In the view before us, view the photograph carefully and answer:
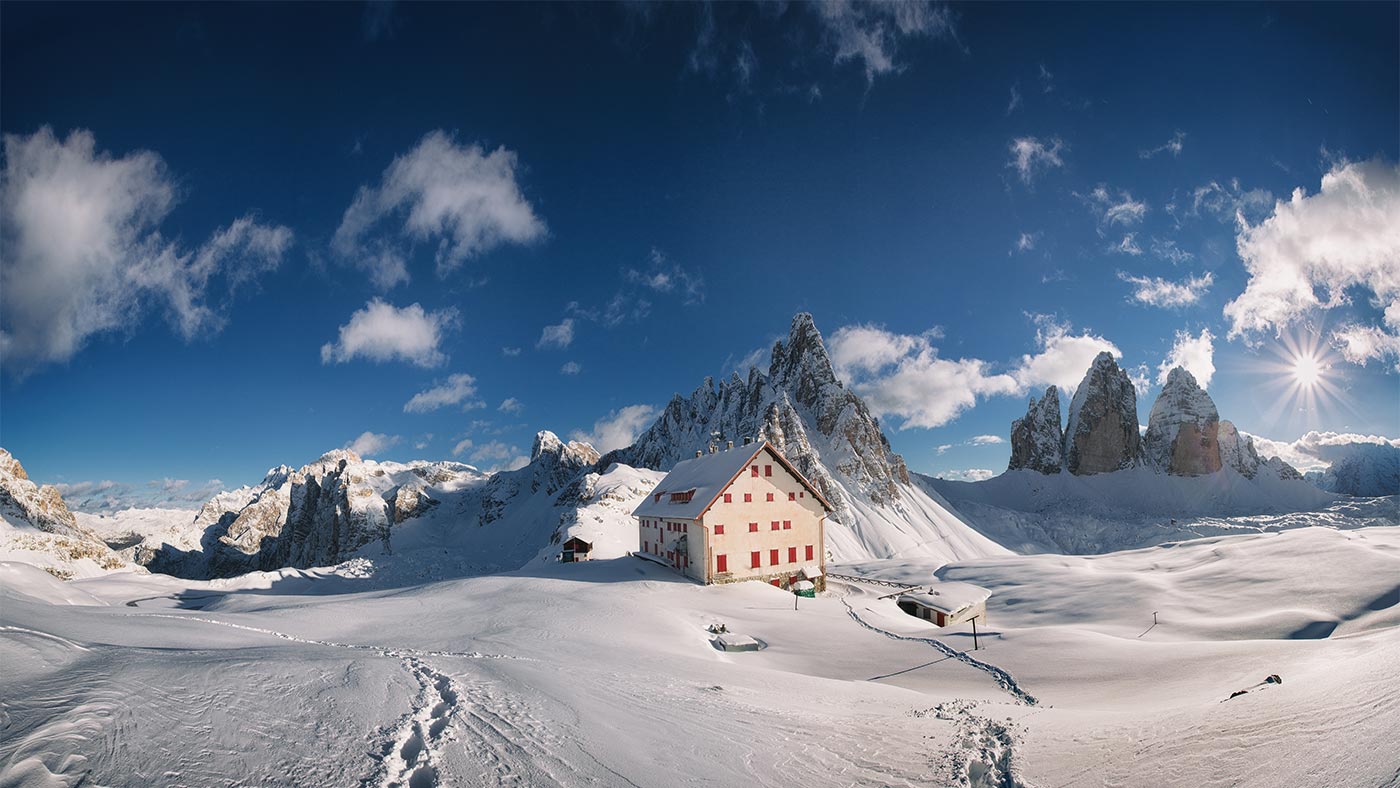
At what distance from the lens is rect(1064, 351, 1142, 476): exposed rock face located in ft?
560

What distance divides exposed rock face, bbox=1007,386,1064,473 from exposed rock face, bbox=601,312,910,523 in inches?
3087

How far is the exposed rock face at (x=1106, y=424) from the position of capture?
171 meters

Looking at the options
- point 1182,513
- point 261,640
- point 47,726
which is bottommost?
point 1182,513

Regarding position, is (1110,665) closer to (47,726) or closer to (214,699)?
(214,699)

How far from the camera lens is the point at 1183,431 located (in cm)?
16662

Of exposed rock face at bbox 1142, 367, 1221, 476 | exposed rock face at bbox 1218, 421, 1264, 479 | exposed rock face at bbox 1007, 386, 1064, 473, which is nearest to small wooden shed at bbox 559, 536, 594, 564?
exposed rock face at bbox 1007, 386, 1064, 473

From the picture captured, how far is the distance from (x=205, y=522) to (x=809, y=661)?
258m

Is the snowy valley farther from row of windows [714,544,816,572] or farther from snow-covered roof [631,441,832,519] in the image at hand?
snow-covered roof [631,441,832,519]

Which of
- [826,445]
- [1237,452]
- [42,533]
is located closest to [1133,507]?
[1237,452]

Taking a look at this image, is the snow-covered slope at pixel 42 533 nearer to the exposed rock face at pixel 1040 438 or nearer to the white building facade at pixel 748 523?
the white building facade at pixel 748 523

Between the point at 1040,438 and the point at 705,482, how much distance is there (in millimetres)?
186234

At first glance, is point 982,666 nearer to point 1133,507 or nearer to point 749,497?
point 749,497

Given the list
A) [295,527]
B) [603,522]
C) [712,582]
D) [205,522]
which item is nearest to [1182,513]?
[603,522]

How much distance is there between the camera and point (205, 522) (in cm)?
19650
